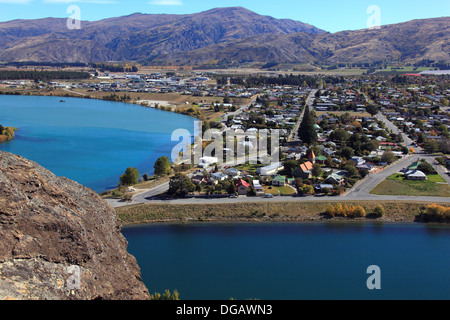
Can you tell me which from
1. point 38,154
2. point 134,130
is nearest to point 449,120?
point 134,130

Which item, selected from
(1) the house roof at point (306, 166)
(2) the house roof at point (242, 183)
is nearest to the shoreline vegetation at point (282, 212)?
(2) the house roof at point (242, 183)

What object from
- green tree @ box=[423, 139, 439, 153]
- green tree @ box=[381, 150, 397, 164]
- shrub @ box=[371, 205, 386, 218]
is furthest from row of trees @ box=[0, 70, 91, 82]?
shrub @ box=[371, 205, 386, 218]

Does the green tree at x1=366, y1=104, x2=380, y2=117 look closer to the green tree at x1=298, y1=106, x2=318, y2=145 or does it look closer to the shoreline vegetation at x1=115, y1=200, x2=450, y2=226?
the green tree at x1=298, y1=106, x2=318, y2=145

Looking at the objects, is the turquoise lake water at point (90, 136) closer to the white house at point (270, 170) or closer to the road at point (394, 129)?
the white house at point (270, 170)

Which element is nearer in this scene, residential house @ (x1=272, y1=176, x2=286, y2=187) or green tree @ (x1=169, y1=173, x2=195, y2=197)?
green tree @ (x1=169, y1=173, x2=195, y2=197)

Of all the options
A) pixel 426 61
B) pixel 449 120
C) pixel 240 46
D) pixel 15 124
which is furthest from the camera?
pixel 240 46

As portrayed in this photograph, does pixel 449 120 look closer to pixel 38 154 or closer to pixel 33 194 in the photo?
pixel 38 154

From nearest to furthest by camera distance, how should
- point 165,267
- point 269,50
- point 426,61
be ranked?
point 165,267, point 426,61, point 269,50
